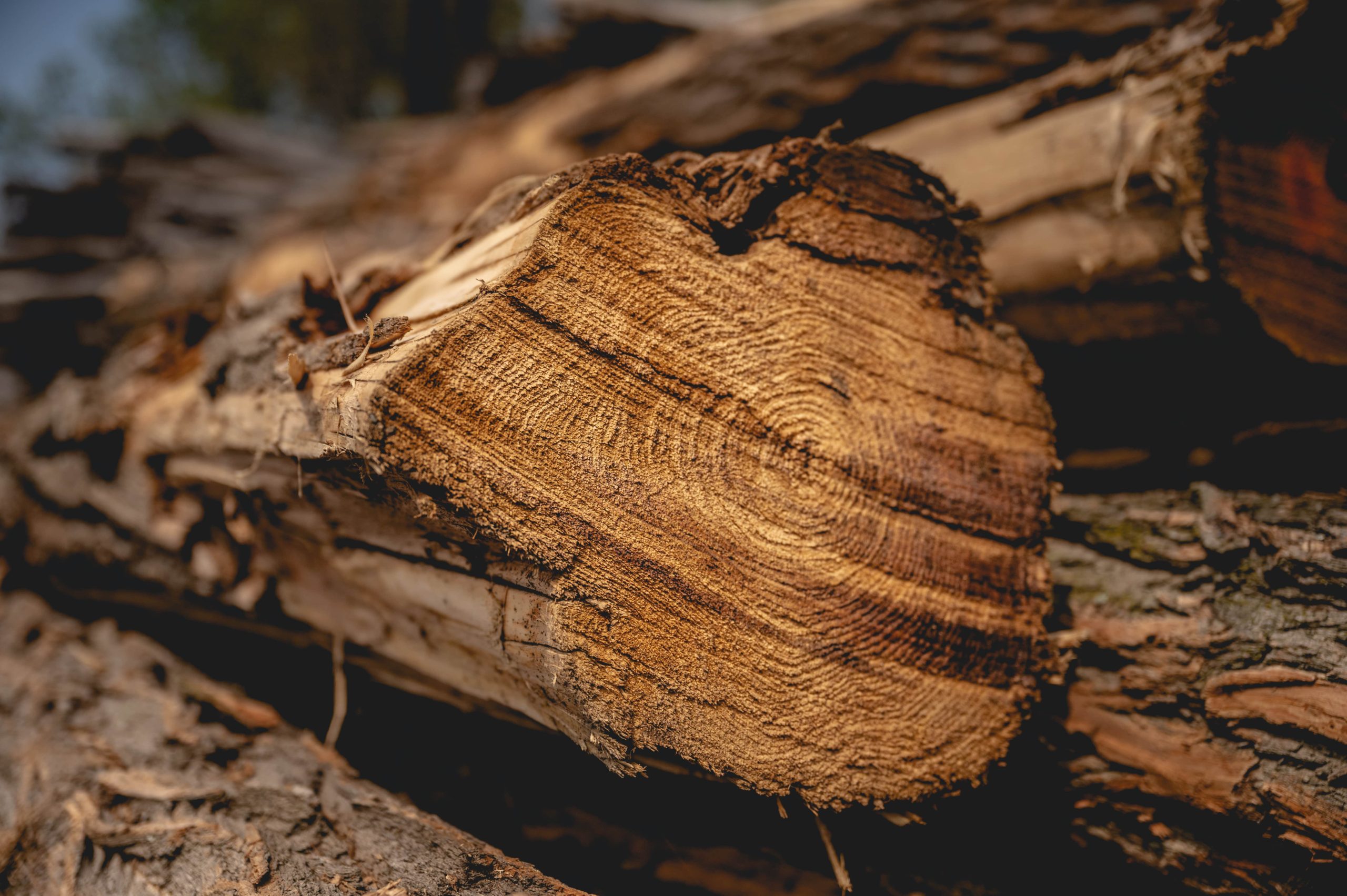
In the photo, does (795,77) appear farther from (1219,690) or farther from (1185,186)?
(1219,690)

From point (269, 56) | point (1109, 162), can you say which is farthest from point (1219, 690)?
point (269, 56)

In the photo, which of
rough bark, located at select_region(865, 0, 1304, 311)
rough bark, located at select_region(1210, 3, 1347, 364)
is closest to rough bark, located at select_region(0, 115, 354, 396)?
rough bark, located at select_region(865, 0, 1304, 311)

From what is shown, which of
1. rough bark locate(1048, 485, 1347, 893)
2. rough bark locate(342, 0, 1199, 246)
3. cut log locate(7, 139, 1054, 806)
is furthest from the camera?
rough bark locate(342, 0, 1199, 246)

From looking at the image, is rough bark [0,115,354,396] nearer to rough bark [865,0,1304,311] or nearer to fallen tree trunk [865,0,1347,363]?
rough bark [865,0,1304,311]

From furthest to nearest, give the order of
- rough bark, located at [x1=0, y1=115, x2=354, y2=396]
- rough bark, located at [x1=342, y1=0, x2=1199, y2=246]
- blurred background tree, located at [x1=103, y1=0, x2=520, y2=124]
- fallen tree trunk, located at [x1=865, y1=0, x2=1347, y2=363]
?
1. blurred background tree, located at [x1=103, y1=0, x2=520, y2=124]
2. rough bark, located at [x1=0, y1=115, x2=354, y2=396]
3. rough bark, located at [x1=342, y1=0, x2=1199, y2=246]
4. fallen tree trunk, located at [x1=865, y1=0, x2=1347, y2=363]

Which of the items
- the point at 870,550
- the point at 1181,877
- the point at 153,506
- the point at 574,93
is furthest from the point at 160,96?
the point at 1181,877

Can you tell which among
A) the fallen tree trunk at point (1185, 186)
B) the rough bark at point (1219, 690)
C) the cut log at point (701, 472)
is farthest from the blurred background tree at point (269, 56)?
the rough bark at point (1219, 690)
